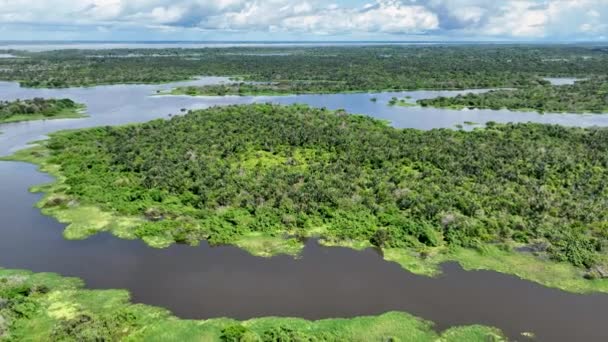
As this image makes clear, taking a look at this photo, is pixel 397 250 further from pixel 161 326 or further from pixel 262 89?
pixel 262 89

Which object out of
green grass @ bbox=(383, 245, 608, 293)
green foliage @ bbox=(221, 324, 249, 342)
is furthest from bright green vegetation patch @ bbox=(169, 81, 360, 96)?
green foliage @ bbox=(221, 324, 249, 342)

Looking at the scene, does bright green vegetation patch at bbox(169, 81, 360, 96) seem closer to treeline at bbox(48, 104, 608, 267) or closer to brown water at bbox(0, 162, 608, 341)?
treeline at bbox(48, 104, 608, 267)

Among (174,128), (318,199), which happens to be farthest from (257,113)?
(318,199)

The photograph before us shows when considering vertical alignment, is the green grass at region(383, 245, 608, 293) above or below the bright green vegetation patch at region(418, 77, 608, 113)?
below

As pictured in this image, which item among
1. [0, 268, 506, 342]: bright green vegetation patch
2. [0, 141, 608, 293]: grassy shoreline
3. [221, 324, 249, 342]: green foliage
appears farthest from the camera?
[0, 141, 608, 293]: grassy shoreline

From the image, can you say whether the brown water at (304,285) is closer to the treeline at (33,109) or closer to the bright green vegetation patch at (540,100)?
the treeline at (33,109)

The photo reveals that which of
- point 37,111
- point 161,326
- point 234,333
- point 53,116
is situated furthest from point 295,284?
point 37,111

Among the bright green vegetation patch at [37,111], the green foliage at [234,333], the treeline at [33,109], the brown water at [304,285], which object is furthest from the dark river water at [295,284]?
the treeline at [33,109]
